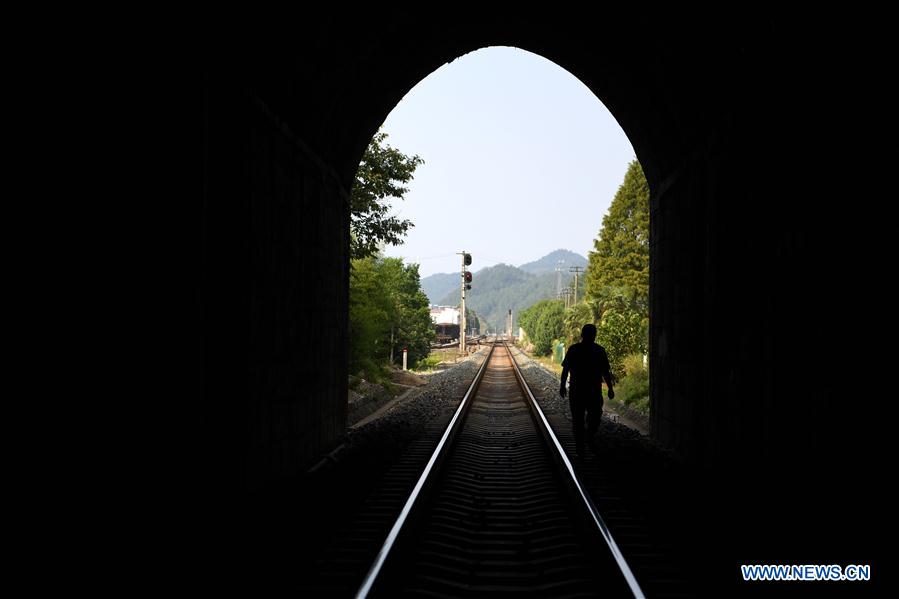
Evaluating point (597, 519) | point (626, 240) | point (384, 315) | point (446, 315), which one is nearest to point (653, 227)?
point (597, 519)

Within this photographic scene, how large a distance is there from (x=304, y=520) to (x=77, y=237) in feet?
9.38

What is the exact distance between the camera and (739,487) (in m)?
6.59

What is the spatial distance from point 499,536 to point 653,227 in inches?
286

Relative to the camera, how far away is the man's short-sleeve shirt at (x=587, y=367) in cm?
838

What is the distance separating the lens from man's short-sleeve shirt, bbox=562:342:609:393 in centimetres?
838

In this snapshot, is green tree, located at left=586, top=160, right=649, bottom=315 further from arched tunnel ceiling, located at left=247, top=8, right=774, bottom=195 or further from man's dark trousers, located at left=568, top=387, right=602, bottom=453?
man's dark trousers, located at left=568, top=387, right=602, bottom=453

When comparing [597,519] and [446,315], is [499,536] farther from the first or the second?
[446,315]

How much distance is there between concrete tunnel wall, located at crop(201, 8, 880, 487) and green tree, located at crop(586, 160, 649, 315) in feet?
135

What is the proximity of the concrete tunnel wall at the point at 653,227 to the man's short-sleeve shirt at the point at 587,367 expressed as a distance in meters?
1.14

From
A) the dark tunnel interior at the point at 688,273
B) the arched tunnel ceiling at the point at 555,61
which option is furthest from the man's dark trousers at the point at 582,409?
the arched tunnel ceiling at the point at 555,61

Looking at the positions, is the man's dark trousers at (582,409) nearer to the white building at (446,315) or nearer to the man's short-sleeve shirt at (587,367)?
the man's short-sleeve shirt at (587,367)

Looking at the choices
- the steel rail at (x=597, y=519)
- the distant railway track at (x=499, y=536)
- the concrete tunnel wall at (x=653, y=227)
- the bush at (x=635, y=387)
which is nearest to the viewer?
the steel rail at (x=597, y=519)

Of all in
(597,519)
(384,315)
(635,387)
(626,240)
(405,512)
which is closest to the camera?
(597,519)

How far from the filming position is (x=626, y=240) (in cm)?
5206
